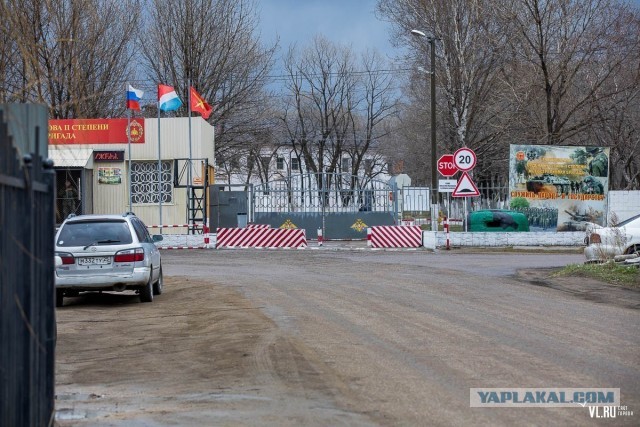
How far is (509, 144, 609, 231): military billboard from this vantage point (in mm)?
35656

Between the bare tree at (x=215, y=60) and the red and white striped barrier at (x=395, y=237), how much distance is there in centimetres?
2072

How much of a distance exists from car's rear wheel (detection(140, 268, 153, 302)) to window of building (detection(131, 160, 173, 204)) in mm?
25206

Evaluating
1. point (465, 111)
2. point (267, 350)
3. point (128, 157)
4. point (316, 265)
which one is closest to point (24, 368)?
point (267, 350)

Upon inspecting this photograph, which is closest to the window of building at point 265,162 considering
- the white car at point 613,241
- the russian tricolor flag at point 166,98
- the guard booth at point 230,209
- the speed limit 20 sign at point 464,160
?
the guard booth at point 230,209

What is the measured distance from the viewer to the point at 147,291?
16828mm

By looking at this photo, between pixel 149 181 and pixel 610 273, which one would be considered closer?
pixel 610 273

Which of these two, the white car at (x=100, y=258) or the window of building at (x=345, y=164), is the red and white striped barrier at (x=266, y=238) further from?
the window of building at (x=345, y=164)

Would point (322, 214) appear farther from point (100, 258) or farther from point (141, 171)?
point (100, 258)

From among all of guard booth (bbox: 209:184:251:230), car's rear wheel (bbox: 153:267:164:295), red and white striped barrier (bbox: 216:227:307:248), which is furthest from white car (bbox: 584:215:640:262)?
guard booth (bbox: 209:184:251:230)

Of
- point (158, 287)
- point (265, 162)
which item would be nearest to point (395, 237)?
point (158, 287)

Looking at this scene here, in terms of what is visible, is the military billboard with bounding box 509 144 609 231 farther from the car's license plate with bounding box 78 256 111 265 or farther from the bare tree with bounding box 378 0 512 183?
the car's license plate with bounding box 78 256 111 265

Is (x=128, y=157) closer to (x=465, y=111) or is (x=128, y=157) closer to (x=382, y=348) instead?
(x=465, y=111)

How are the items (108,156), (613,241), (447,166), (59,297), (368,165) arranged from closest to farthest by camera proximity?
(59,297) < (613,241) < (447,166) < (108,156) < (368,165)

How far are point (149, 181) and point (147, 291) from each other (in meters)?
25.5
